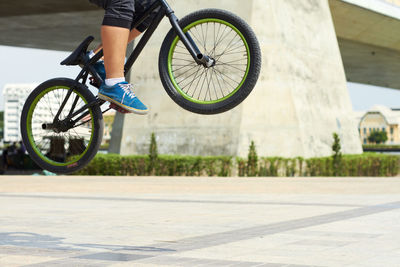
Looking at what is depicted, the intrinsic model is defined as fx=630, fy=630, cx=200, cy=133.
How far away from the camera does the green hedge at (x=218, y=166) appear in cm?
2469

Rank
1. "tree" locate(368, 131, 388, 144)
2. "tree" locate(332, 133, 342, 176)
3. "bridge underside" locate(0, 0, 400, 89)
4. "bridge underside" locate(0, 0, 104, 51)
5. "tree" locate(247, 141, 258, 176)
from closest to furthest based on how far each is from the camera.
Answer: "tree" locate(247, 141, 258, 176) < "tree" locate(332, 133, 342, 176) < "bridge underside" locate(0, 0, 104, 51) < "bridge underside" locate(0, 0, 400, 89) < "tree" locate(368, 131, 388, 144)

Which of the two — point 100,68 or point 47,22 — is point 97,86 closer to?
A: point 100,68

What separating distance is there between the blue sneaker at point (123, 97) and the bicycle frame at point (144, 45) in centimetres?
26

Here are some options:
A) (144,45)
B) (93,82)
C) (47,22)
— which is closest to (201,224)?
(93,82)

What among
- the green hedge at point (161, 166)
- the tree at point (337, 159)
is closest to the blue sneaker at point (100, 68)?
the green hedge at point (161, 166)

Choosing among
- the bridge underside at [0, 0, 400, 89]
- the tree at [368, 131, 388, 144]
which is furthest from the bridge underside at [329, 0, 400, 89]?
the tree at [368, 131, 388, 144]

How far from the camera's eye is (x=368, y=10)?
118ft

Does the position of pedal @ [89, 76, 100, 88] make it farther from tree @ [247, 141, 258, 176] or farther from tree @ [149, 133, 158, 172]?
tree @ [149, 133, 158, 172]

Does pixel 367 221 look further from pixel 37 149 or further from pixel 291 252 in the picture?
pixel 37 149

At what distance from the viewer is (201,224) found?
11828 millimetres

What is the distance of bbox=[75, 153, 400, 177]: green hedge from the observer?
2469 cm

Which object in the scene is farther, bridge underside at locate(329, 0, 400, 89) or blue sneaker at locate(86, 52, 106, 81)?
bridge underside at locate(329, 0, 400, 89)

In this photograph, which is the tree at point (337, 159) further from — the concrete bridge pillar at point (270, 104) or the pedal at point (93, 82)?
the pedal at point (93, 82)

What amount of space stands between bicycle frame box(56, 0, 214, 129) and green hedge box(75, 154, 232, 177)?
719 inches
